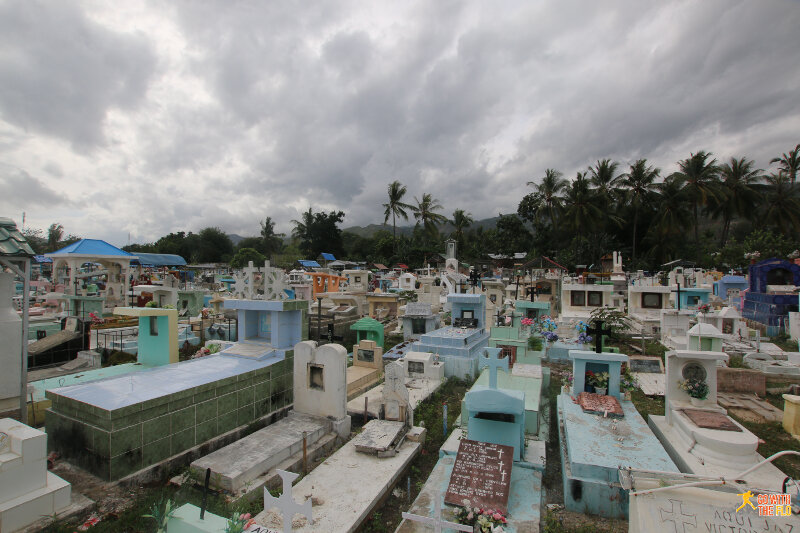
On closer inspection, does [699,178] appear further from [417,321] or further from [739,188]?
[417,321]

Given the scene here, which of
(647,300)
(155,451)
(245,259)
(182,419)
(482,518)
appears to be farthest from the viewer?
(245,259)

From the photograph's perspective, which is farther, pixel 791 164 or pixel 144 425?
pixel 791 164

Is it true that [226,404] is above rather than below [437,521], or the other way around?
above

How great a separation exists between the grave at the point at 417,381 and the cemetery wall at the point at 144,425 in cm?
291

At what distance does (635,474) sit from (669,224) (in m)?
43.4

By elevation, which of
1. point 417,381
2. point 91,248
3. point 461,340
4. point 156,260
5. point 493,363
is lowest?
point 417,381

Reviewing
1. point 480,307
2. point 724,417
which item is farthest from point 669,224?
point 724,417

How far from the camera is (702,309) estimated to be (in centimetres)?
1809

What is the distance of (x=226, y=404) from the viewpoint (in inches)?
300

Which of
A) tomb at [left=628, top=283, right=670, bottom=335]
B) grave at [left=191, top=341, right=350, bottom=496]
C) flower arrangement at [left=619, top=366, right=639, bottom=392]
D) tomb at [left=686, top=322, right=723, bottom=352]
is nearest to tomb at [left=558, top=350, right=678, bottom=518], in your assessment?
flower arrangement at [left=619, top=366, right=639, bottom=392]

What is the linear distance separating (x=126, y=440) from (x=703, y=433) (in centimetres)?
921

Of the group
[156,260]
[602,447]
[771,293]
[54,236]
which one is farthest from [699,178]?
[54,236]

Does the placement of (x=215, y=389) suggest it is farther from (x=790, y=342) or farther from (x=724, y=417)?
(x=790, y=342)

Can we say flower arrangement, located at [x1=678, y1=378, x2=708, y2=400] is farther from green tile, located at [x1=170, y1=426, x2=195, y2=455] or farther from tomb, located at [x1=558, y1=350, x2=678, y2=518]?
green tile, located at [x1=170, y1=426, x2=195, y2=455]
